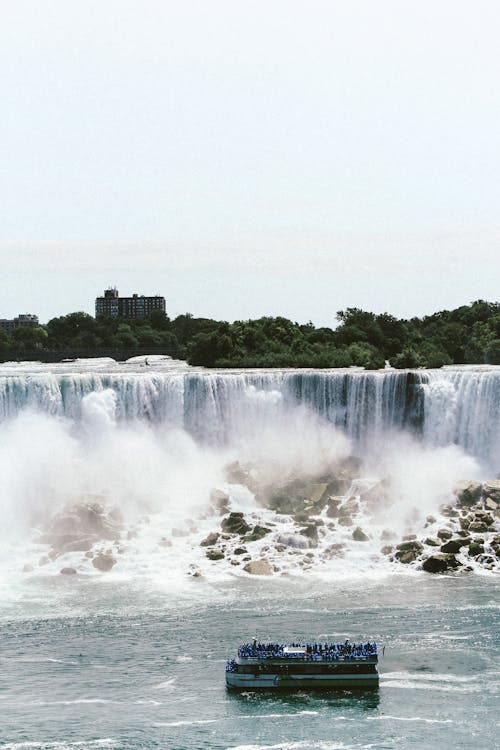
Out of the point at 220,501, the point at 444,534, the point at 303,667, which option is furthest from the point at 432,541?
the point at 303,667

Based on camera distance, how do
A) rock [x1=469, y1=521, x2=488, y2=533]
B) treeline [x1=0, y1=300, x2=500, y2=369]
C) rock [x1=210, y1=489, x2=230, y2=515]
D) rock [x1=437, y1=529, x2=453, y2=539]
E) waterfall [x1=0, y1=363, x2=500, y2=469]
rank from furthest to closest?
treeline [x1=0, y1=300, x2=500, y2=369], waterfall [x1=0, y1=363, x2=500, y2=469], rock [x1=210, y1=489, x2=230, y2=515], rock [x1=469, y1=521, x2=488, y2=533], rock [x1=437, y1=529, x2=453, y2=539]

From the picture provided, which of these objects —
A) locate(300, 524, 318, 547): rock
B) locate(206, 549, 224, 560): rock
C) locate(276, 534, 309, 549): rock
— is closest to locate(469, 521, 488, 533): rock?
locate(300, 524, 318, 547): rock

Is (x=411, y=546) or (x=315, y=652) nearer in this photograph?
(x=315, y=652)

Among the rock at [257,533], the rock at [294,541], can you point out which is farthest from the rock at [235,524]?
the rock at [294,541]

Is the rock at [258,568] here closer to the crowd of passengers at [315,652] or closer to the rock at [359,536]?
the rock at [359,536]

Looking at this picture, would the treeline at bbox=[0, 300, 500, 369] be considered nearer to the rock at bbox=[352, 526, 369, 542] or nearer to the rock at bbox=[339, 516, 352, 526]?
the rock at bbox=[339, 516, 352, 526]

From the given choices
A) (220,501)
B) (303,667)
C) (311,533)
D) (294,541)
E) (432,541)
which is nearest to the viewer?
(303,667)

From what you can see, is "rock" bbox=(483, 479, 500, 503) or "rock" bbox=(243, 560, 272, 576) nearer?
"rock" bbox=(243, 560, 272, 576)

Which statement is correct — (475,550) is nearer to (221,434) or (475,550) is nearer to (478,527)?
(478,527)
